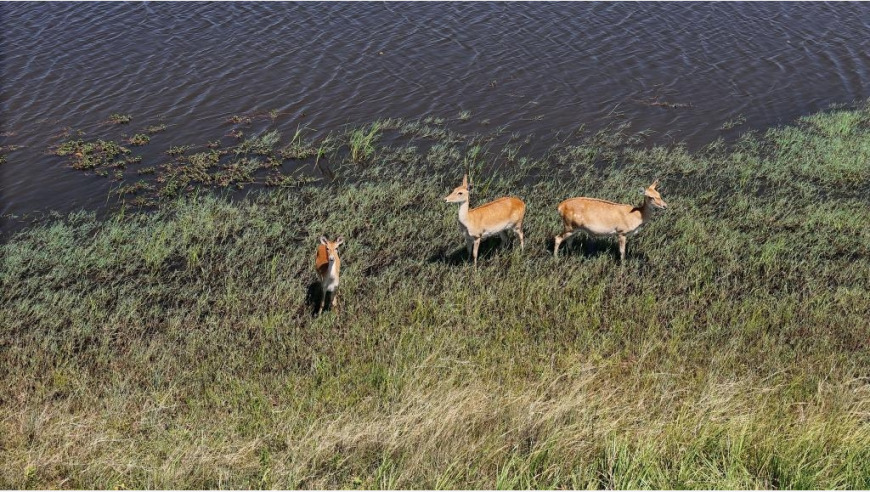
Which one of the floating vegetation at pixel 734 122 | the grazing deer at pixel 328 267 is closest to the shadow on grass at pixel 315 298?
the grazing deer at pixel 328 267

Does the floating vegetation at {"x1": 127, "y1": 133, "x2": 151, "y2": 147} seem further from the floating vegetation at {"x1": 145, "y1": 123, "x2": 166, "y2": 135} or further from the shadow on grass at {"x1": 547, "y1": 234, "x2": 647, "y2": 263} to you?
the shadow on grass at {"x1": 547, "y1": 234, "x2": 647, "y2": 263}

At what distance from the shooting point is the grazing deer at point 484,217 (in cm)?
1105

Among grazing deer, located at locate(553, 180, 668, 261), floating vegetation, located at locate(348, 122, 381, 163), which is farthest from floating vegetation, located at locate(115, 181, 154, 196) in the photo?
grazing deer, located at locate(553, 180, 668, 261)

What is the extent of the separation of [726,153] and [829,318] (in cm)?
610

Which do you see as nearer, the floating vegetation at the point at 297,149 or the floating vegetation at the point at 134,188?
the floating vegetation at the point at 134,188

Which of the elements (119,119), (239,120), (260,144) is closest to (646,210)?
(260,144)

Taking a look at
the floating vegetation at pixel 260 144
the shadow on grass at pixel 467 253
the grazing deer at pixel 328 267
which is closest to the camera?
the grazing deer at pixel 328 267

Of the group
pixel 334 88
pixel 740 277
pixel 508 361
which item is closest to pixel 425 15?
pixel 334 88

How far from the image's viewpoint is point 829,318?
9.73 metres

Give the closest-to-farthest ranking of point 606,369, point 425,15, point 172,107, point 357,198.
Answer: point 606,369 → point 357,198 → point 172,107 → point 425,15

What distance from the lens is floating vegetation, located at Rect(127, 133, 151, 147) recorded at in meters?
15.2

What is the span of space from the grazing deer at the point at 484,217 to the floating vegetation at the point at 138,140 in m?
7.61

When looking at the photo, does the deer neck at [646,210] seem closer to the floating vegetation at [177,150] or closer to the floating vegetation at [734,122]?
the floating vegetation at [734,122]

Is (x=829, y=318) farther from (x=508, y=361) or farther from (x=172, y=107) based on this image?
(x=172, y=107)
